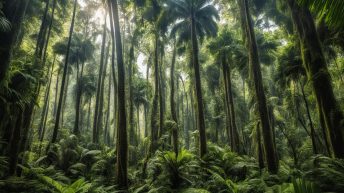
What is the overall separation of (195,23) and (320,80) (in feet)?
38.9

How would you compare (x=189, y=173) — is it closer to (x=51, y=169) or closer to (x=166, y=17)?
(x=51, y=169)

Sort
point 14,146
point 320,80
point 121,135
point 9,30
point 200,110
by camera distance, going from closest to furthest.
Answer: point 9,30 < point 320,80 < point 14,146 < point 121,135 < point 200,110

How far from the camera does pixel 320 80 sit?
7094 mm

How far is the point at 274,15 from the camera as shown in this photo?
19016 millimetres

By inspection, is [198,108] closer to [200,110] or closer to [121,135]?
[200,110]

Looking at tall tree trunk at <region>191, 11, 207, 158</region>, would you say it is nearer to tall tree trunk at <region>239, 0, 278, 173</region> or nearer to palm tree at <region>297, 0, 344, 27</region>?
tall tree trunk at <region>239, 0, 278, 173</region>

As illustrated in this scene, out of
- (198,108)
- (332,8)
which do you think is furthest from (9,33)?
(198,108)

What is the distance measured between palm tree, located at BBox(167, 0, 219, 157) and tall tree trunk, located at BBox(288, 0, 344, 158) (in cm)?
702

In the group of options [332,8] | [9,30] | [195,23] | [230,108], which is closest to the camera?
[332,8]

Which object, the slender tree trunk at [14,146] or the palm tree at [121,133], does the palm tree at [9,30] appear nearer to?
the slender tree trunk at [14,146]

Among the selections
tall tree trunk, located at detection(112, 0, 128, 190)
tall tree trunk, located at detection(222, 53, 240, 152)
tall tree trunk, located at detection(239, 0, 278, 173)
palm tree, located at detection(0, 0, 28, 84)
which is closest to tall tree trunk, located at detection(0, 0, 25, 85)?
palm tree, located at detection(0, 0, 28, 84)

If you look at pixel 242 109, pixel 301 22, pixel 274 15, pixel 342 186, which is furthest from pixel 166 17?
pixel 242 109

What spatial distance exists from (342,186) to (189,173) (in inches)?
250

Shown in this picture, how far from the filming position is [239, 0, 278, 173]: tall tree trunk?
9461 millimetres
